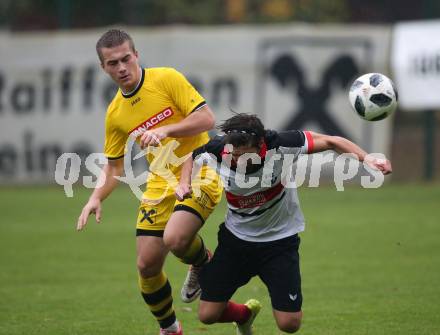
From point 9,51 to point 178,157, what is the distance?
498 inches

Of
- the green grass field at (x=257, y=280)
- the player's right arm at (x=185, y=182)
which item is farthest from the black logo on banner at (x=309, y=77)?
the player's right arm at (x=185, y=182)

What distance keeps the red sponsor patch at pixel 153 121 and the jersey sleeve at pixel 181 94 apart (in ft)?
0.28

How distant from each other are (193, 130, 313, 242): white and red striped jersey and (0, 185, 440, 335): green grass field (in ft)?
3.43

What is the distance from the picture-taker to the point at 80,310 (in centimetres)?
748

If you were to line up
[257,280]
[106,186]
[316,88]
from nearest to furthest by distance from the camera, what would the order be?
[106,186], [257,280], [316,88]

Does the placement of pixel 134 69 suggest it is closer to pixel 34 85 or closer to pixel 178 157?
pixel 178 157

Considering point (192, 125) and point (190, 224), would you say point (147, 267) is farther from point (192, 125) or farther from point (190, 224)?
point (192, 125)

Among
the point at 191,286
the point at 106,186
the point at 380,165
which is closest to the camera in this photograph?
the point at 380,165

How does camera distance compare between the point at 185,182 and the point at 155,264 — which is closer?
the point at 185,182

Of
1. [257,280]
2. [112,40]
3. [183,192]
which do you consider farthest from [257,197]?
[257,280]

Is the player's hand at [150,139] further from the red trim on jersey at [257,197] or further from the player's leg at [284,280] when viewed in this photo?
the player's leg at [284,280]

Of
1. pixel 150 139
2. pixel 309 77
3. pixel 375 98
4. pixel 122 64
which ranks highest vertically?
pixel 122 64

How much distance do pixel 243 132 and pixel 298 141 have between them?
1.28 ft

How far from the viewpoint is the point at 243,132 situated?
5.57 metres
